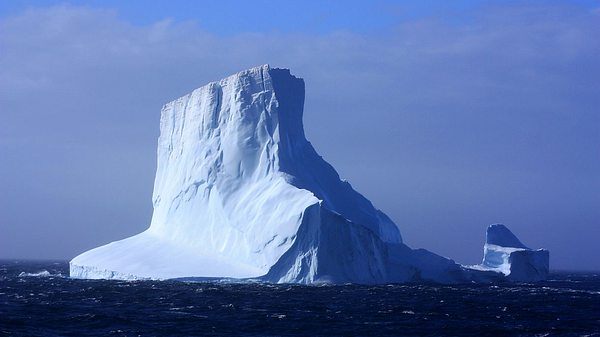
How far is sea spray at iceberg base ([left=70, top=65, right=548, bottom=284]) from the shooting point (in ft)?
120

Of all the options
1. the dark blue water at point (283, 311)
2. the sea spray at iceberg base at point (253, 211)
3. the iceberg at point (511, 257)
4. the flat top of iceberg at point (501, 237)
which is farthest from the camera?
the flat top of iceberg at point (501, 237)

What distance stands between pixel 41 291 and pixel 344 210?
597 inches

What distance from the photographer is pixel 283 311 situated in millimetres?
25766

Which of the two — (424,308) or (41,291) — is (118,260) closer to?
(41,291)

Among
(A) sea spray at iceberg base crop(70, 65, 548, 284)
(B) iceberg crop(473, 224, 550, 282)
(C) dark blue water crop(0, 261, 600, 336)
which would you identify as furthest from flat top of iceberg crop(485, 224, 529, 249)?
(C) dark blue water crop(0, 261, 600, 336)

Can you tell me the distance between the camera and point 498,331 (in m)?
22.3

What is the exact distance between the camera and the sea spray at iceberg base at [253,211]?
36625 mm

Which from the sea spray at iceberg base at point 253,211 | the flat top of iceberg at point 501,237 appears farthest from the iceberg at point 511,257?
the sea spray at iceberg base at point 253,211

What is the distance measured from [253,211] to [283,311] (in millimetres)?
13217

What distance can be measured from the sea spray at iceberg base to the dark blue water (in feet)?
4.77

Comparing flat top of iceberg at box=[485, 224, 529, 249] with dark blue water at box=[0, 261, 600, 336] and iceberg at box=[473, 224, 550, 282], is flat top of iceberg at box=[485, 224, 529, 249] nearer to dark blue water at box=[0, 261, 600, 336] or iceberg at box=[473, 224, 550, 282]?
iceberg at box=[473, 224, 550, 282]

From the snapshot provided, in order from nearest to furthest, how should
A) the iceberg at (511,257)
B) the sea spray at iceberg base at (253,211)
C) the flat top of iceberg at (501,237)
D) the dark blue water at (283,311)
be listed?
the dark blue water at (283,311) → the sea spray at iceberg base at (253,211) → the iceberg at (511,257) → the flat top of iceberg at (501,237)

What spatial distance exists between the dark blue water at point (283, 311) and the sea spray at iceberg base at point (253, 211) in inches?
57.2

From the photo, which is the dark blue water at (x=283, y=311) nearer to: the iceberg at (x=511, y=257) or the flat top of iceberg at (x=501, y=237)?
the iceberg at (x=511, y=257)
